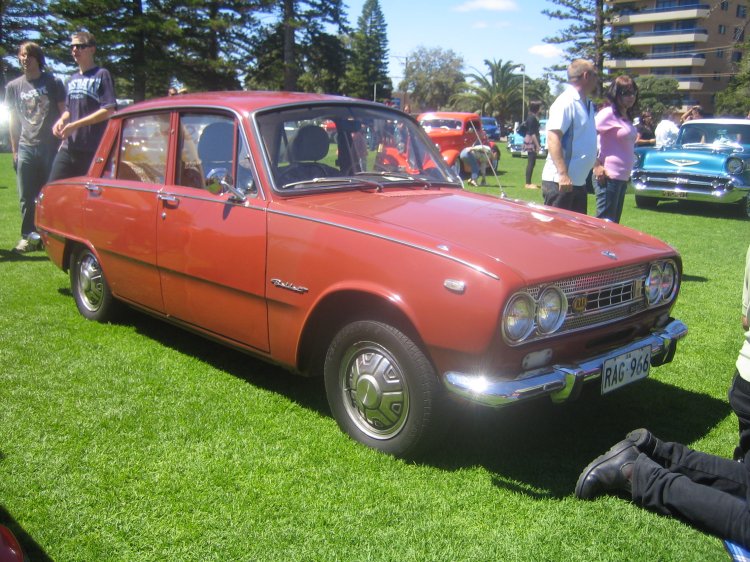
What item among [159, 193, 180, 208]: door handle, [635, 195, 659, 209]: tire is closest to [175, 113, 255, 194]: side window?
[159, 193, 180, 208]: door handle

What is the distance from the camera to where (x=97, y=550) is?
2.72m

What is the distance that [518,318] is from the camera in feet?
10.1

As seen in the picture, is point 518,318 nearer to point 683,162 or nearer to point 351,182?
point 351,182

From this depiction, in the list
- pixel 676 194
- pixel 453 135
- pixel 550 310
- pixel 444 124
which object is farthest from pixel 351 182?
pixel 444 124

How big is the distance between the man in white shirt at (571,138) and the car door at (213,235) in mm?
2781

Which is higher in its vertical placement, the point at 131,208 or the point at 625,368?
the point at 131,208

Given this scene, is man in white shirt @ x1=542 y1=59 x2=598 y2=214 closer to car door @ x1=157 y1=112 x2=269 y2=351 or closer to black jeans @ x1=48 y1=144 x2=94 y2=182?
car door @ x1=157 y1=112 x2=269 y2=351

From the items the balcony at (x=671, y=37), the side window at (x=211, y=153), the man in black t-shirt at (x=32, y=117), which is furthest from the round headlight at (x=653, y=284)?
the balcony at (x=671, y=37)

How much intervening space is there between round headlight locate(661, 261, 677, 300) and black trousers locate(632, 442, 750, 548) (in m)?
0.97

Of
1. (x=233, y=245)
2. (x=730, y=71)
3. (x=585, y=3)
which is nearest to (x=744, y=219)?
(x=233, y=245)

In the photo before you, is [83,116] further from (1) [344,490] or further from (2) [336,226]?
(1) [344,490]

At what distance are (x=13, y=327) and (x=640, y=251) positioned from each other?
4.29m

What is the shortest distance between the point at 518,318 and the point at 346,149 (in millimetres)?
1901

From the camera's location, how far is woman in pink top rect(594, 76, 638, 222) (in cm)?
668
